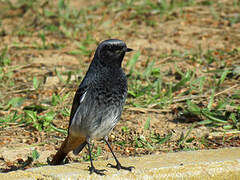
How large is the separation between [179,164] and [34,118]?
84.4 inches

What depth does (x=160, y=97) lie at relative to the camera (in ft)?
18.6

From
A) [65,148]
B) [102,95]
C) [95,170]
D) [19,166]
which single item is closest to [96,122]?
[102,95]

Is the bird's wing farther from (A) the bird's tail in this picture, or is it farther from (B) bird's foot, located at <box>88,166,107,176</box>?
(B) bird's foot, located at <box>88,166,107,176</box>

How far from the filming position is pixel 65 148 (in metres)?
4.21

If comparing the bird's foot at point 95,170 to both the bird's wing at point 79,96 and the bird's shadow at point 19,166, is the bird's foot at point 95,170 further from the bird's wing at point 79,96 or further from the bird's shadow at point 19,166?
the bird's shadow at point 19,166

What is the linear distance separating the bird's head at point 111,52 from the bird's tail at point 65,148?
77 cm

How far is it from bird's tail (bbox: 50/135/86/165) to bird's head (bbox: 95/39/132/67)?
2.52 ft

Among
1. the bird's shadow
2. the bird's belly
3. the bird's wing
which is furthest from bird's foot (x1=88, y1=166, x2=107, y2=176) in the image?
the bird's shadow

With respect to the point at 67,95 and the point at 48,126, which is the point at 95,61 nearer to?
the point at 48,126

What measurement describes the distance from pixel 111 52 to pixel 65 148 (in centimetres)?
98

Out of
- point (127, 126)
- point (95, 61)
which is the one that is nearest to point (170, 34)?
point (127, 126)

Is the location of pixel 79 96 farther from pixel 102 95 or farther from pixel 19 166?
pixel 19 166

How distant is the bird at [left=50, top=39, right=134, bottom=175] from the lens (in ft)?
13.0

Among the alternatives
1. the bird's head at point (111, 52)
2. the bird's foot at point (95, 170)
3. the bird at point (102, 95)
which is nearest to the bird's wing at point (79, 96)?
the bird at point (102, 95)
